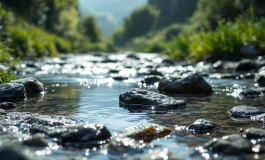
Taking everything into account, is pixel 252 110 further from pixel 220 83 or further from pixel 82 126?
pixel 220 83

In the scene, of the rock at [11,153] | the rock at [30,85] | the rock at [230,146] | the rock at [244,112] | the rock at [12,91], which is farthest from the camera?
the rock at [30,85]

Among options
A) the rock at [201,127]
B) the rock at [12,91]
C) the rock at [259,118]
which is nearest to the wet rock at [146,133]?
the rock at [201,127]

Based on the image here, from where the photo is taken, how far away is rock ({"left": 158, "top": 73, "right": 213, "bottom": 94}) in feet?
20.8

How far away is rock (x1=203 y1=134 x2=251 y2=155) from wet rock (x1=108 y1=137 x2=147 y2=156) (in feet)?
1.85

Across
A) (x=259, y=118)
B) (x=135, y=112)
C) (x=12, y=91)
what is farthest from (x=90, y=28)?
(x=259, y=118)

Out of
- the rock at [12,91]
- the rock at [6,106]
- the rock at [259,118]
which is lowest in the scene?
the rock at [259,118]

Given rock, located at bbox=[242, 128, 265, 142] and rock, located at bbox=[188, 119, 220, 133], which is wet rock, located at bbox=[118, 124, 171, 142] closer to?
rock, located at bbox=[188, 119, 220, 133]

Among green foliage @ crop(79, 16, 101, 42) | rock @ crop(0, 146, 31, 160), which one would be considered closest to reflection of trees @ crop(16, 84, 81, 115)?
rock @ crop(0, 146, 31, 160)

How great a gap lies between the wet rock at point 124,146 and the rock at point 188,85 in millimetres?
3394

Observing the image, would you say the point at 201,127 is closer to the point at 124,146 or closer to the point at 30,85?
the point at 124,146

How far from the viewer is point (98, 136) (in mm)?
3143

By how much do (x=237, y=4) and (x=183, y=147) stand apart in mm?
21274

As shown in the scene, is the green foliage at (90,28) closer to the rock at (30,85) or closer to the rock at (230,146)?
the rock at (30,85)

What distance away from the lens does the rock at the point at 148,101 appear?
481 centimetres
